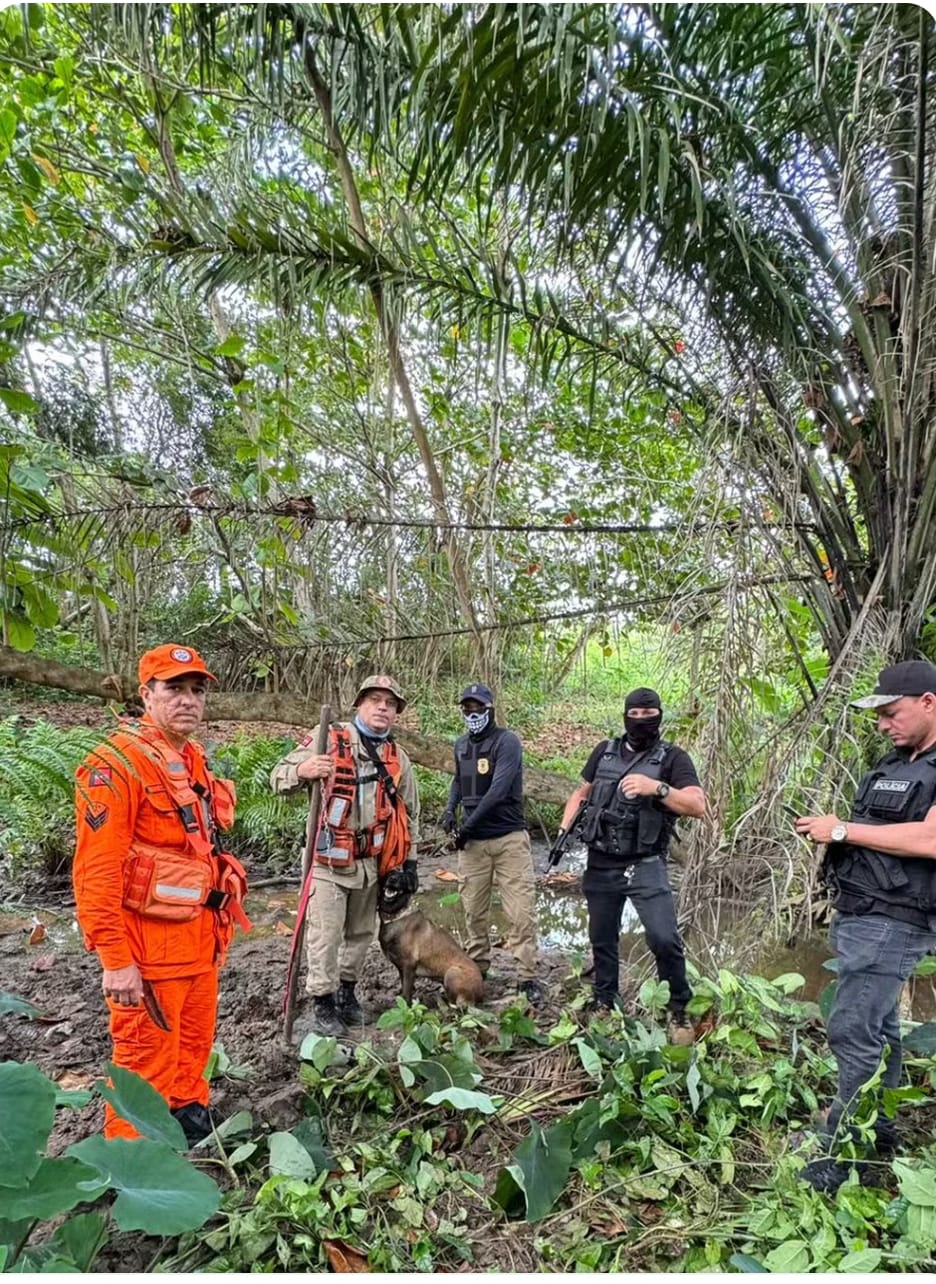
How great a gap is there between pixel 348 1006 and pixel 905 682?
3330 mm

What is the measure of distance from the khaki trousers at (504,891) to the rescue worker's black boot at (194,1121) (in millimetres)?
2007

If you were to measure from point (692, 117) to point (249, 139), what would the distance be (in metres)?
2.99

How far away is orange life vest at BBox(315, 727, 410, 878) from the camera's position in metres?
3.84

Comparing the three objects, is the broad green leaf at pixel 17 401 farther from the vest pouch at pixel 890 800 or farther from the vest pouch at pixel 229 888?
the vest pouch at pixel 890 800

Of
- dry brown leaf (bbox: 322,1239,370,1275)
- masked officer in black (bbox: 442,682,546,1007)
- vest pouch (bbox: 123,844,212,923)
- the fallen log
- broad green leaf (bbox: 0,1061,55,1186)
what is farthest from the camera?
the fallen log

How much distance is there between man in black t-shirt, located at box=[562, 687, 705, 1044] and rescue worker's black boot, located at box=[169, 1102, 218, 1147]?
2014 mm

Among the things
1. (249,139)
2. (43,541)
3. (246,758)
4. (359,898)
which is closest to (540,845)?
(246,758)

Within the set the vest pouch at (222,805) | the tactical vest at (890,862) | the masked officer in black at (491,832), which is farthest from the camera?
the masked officer in black at (491,832)

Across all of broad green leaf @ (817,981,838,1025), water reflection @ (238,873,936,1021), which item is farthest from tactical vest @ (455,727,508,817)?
broad green leaf @ (817,981,838,1025)

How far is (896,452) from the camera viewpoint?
11.5 ft

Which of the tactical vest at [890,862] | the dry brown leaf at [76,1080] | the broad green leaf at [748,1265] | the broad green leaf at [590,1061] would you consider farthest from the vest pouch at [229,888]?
the tactical vest at [890,862]

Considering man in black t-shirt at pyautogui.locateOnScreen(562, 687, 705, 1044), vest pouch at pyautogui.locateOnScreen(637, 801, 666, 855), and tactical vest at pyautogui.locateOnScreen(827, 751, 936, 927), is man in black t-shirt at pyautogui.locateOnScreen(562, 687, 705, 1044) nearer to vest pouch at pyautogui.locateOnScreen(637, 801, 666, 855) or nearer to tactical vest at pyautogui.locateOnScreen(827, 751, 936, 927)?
vest pouch at pyautogui.locateOnScreen(637, 801, 666, 855)

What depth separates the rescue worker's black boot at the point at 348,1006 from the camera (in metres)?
3.96

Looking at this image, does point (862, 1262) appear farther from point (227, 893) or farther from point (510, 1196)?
point (227, 893)
